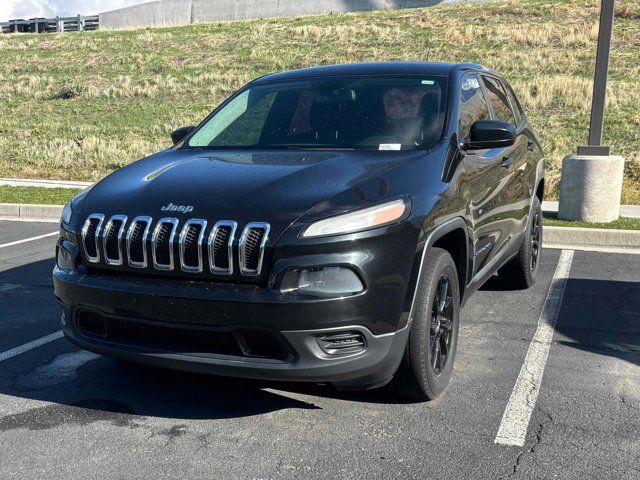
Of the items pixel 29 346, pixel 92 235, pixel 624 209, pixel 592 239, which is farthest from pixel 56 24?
pixel 92 235

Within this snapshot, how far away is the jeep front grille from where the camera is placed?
3.33 m

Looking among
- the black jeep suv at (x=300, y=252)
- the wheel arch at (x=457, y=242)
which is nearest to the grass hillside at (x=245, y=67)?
the wheel arch at (x=457, y=242)

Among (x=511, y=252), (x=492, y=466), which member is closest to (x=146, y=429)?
(x=492, y=466)

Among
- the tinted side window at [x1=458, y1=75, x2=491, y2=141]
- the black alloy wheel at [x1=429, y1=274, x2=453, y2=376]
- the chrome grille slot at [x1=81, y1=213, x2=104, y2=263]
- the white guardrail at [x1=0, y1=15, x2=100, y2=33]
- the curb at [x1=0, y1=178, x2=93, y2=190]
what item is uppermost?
the white guardrail at [x1=0, y1=15, x2=100, y2=33]

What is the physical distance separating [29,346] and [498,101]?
12.4 feet

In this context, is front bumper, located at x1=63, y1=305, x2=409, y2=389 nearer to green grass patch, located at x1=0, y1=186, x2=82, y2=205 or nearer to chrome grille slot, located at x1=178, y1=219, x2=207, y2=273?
chrome grille slot, located at x1=178, y1=219, x2=207, y2=273

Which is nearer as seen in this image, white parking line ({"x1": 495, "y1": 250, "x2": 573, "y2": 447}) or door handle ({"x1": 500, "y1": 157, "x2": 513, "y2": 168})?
white parking line ({"x1": 495, "y1": 250, "x2": 573, "y2": 447})

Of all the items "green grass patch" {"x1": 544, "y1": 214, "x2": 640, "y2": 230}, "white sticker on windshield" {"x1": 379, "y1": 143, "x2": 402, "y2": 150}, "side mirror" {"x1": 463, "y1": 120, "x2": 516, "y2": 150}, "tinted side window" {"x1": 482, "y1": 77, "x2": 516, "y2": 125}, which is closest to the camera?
"white sticker on windshield" {"x1": 379, "y1": 143, "x2": 402, "y2": 150}

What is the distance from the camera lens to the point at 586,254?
802cm

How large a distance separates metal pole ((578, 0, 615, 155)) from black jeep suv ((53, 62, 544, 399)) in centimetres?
499

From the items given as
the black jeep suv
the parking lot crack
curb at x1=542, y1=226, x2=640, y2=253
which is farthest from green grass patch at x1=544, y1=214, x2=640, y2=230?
the parking lot crack

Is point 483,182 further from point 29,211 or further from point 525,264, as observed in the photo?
point 29,211

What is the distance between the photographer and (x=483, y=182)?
4574 mm

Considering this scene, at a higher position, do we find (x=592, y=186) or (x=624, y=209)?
(x=592, y=186)
